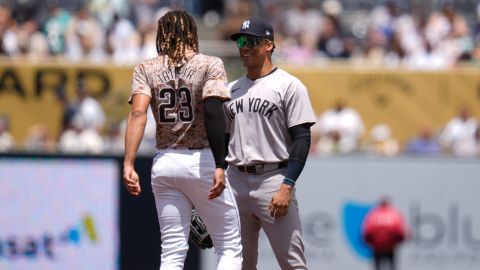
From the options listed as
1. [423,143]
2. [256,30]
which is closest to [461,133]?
[423,143]

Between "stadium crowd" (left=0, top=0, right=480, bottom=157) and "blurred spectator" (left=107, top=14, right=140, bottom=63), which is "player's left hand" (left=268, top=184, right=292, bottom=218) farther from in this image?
"blurred spectator" (left=107, top=14, right=140, bottom=63)

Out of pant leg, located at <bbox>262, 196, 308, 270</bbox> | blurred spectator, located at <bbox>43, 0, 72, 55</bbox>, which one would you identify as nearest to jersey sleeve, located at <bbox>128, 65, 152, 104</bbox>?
pant leg, located at <bbox>262, 196, 308, 270</bbox>

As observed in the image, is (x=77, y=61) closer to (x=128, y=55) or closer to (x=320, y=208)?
(x=128, y=55)

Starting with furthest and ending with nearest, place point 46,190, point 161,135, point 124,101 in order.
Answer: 1. point 124,101
2. point 46,190
3. point 161,135

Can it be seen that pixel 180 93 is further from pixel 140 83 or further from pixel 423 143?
pixel 423 143

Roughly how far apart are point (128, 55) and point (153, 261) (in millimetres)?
4360

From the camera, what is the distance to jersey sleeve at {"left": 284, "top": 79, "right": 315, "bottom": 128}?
703 centimetres

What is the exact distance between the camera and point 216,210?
676 cm

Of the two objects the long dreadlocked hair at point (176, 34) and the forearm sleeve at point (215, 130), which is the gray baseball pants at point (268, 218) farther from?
the long dreadlocked hair at point (176, 34)

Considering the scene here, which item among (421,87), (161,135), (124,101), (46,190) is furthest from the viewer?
(421,87)

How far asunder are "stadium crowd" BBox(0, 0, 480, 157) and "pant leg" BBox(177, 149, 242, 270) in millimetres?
6497

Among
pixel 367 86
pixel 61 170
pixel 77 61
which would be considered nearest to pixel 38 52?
pixel 77 61

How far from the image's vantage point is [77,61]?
15.2m

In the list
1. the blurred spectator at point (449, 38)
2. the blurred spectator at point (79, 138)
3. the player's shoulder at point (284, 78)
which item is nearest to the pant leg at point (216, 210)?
the player's shoulder at point (284, 78)
